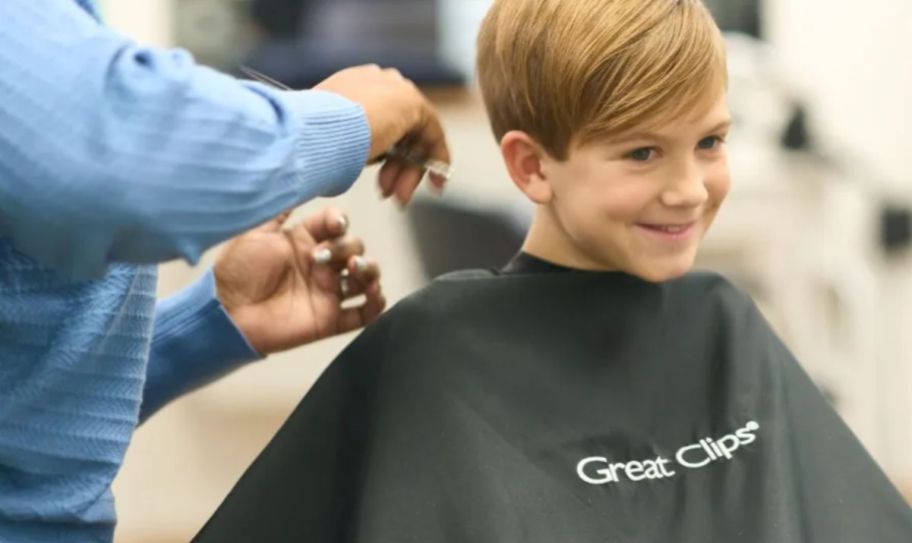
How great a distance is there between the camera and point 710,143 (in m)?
1.30

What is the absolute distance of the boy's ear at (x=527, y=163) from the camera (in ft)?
4.34

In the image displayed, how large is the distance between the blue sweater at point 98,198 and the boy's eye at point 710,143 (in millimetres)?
363

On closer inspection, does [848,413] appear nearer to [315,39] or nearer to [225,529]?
[315,39]

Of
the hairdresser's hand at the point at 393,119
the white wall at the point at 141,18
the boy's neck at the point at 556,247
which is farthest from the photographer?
the white wall at the point at 141,18

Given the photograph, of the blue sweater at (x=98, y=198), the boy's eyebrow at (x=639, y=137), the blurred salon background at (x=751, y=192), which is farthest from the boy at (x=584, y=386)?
the blurred salon background at (x=751, y=192)

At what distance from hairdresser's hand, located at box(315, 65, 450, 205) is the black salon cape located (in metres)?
0.13

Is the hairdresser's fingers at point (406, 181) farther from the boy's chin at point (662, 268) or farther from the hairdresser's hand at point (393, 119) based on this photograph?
the boy's chin at point (662, 268)

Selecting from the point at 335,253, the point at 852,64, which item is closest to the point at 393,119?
the point at 335,253

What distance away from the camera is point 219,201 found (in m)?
0.90

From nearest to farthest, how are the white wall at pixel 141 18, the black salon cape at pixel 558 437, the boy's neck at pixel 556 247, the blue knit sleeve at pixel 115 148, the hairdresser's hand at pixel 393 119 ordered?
the blue knit sleeve at pixel 115 148 → the hairdresser's hand at pixel 393 119 → the black salon cape at pixel 558 437 → the boy's neck at pixel 556 247 → the white wall at pixel 141 18

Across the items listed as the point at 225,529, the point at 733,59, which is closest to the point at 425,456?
the point at 225,529

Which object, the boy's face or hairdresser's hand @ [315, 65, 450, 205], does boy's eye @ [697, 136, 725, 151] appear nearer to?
the boy's face

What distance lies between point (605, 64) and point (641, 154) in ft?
0.31

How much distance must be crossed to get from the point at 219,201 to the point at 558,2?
0.50 metres
